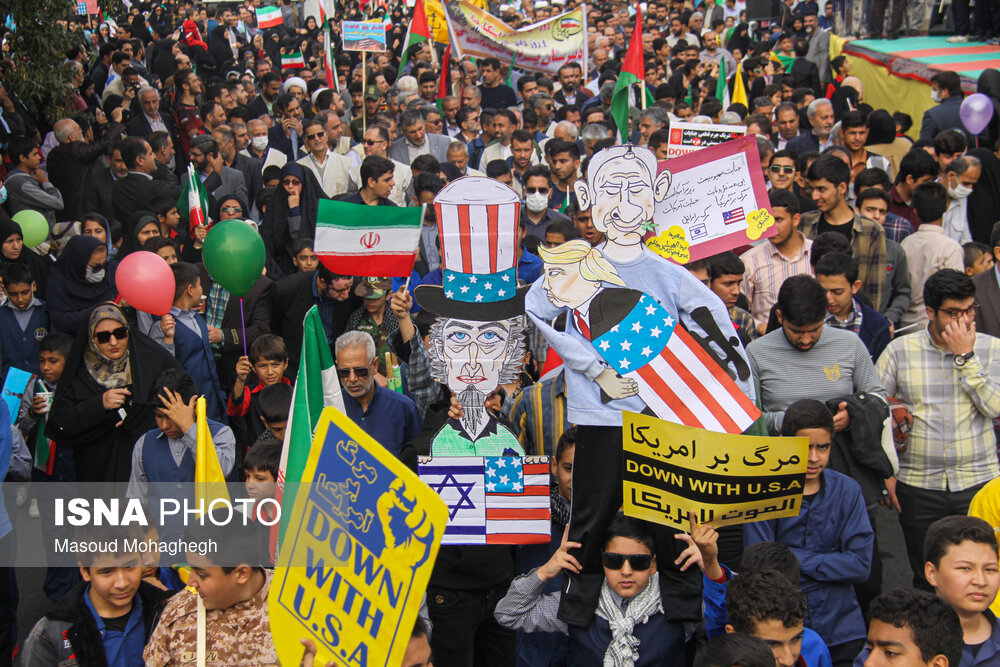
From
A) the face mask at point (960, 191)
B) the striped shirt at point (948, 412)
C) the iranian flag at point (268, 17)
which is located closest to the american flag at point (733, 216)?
the striped shirt at point (948, 412)

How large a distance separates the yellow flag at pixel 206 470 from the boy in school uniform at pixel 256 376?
67.2 inches

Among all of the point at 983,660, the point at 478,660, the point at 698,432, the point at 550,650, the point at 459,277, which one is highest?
the point at 459,277

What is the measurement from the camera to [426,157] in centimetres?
907

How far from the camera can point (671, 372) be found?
4379 millimetres

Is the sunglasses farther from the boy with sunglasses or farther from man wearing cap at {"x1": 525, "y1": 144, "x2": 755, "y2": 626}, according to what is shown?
man wearing cap at {"x1": 525, "y1": 144, "x2": 755, "y2": 626}

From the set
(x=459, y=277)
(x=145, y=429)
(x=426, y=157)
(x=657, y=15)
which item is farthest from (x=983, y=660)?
(x=657, y=15)

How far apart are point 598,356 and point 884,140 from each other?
736 centimetres

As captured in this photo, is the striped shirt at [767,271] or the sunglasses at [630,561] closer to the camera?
the sunglasses at [630,561]

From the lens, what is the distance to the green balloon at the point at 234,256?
685 centimetres

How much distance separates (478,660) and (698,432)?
170cm

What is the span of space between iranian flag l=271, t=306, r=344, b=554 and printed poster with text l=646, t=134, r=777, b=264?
2243mm

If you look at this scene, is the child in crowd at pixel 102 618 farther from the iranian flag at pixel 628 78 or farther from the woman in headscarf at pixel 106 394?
the iranian flag at pixel 628 78

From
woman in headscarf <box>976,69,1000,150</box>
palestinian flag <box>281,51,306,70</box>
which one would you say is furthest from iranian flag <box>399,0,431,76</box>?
woman in headscarf <box>976,69,1000,150</box>

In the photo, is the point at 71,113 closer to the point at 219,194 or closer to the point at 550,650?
the point at 219,194
